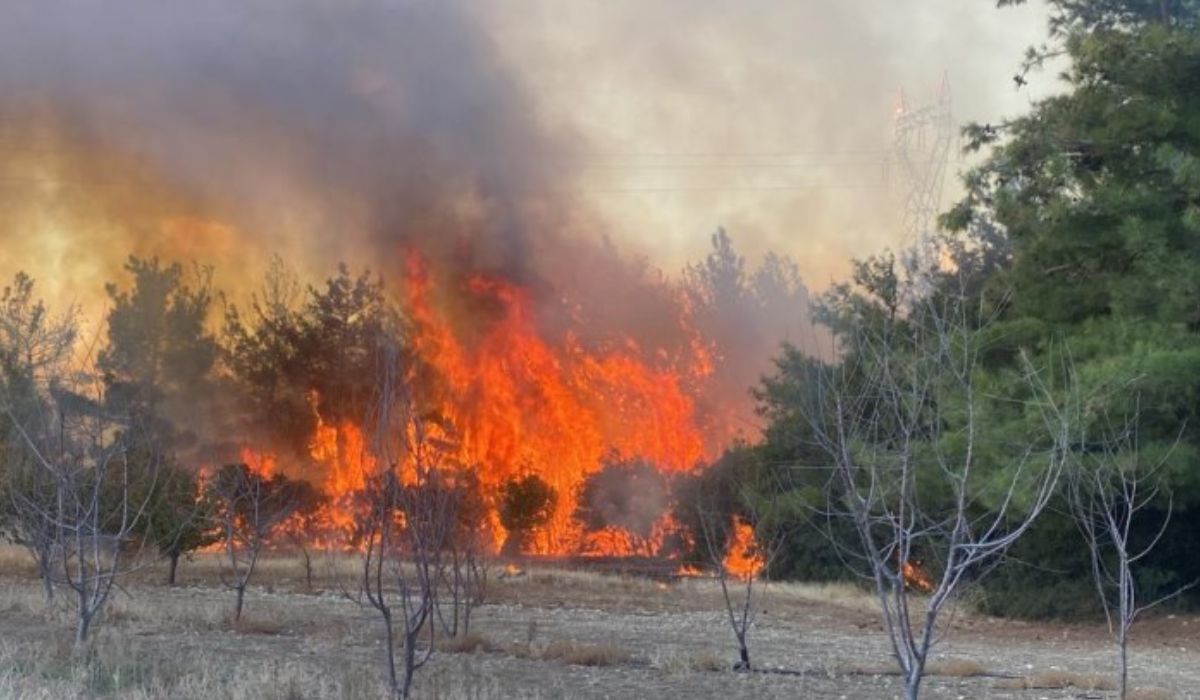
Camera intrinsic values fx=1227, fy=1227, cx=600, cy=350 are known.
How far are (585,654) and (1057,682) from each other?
531 centimetres

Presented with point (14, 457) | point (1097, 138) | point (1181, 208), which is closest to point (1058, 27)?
point (1097, 138)

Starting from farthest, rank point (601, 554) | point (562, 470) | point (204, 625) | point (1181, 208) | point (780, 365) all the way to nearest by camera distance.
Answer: point (562, 470), point (601, 554), point (780, 365), point (1181, 208), point (204, 625)

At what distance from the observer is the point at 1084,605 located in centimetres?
2417

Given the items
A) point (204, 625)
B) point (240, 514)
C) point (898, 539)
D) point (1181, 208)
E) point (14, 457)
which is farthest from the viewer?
point (240, 514)

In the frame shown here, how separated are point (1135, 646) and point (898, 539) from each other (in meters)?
15.3

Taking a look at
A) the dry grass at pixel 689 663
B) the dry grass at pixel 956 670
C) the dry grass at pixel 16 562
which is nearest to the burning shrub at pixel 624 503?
the dry grass at pixel 16 562

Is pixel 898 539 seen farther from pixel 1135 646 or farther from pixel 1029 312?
pixel 1029 312

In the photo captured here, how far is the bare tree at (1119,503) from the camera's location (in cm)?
1257

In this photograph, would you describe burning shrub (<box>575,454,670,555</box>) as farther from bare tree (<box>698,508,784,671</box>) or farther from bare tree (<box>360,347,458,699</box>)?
bare tree (<box>360,347,458,699</box>)

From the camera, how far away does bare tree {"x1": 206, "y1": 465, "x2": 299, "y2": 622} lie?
22.3 m

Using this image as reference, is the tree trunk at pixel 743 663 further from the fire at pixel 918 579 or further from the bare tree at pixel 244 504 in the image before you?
the fire at pixel 918 579

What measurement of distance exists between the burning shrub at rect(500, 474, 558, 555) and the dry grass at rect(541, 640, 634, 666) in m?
28.6

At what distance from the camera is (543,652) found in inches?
583

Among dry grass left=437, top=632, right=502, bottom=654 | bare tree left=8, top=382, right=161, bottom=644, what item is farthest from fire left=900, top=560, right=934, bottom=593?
bare tree left=8, top=382, right=161, bottom=644
